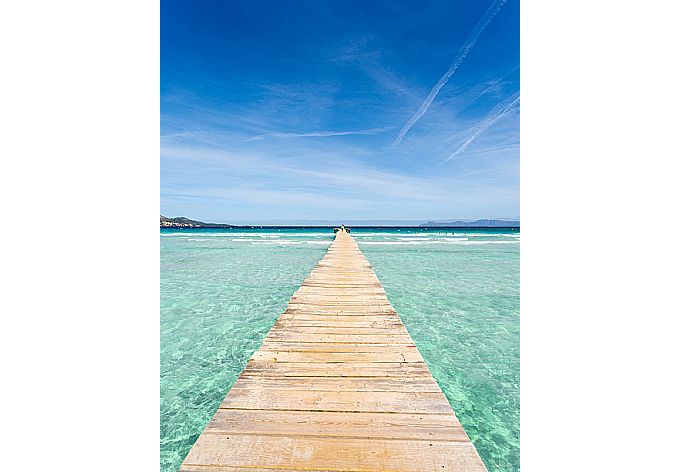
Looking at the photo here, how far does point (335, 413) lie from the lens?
150cm

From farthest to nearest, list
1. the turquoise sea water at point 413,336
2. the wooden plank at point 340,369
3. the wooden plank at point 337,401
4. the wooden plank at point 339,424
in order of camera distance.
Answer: the turquoise sea water at point 413,336 < the wooden plank at point 340,369 < the wooden plank at point 337,401 < the wooden plank at point 339,424

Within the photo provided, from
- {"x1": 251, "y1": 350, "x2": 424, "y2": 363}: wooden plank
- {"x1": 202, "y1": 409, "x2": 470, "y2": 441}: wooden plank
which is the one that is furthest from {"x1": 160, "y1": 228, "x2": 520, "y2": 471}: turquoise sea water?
{"x1": 202, "y1": 409, "x2": 470, "y2": 441}: wooden plank

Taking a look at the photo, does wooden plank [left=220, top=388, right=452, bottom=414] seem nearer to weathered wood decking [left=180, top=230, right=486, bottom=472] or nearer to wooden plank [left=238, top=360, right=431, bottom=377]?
weathered wood decking [left=180, top=230, right=486, bottom=472]

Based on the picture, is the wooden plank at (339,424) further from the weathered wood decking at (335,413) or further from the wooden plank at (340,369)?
the wooden plank at (340,369)

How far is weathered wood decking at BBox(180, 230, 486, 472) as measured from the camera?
123 centimetres

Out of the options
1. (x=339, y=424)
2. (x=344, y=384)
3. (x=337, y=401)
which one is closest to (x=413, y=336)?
(x=344, y=384)

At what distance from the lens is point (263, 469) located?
1171mm

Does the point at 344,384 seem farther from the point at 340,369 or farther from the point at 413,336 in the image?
the point at 413,336

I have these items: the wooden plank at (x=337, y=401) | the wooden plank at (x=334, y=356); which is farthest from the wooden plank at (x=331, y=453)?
the wooden plank at (x=334, y=356)

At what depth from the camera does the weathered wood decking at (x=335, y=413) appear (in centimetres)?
123
